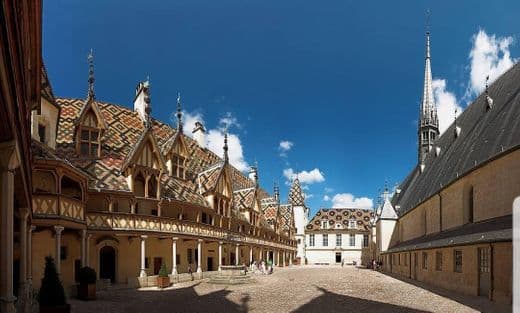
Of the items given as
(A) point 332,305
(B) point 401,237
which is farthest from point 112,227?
(B) point 401,237

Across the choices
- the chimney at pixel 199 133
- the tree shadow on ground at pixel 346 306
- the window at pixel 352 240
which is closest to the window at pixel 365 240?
the window at pixel 352 240

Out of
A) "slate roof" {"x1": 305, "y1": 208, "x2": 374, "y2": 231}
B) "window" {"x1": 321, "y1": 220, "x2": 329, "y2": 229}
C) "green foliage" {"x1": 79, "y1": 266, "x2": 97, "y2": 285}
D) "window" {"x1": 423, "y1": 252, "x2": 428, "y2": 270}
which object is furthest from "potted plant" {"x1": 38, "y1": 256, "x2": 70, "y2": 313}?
"window" {"x1": 321, "y1": 220, "x2": 329, "y2": 229}

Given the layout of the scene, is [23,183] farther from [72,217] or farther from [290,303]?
[290,303]

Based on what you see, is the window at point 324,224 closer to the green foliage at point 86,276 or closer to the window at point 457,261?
the window at point 457,261

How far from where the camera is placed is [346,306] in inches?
683

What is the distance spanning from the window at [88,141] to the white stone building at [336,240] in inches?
2633

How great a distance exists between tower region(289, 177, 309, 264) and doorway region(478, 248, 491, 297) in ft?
222

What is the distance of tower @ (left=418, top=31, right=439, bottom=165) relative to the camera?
57756mm

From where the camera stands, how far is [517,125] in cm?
1853

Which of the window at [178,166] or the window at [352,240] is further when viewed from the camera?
the window at [352,240]

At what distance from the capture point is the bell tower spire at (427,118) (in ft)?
190

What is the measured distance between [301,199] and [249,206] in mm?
44535

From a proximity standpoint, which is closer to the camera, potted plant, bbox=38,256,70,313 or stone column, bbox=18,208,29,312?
stone column, bbox=18,208,29,312

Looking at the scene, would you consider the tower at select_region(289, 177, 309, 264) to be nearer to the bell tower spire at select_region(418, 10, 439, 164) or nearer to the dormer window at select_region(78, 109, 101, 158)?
the bell tower spire at select_region(418, 10, 439, 164)
